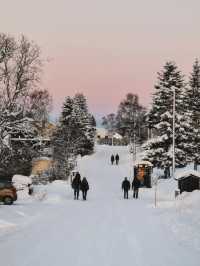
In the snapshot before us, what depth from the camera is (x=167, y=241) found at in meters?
16.1

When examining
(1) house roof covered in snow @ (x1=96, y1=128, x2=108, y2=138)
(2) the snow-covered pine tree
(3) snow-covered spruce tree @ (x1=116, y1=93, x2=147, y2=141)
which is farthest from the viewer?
(1) house roof covered in snow @ (x1=96, y1=128, x2=108, y2=138)

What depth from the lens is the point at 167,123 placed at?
50.0 metres

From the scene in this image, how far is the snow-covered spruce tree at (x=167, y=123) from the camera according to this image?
4953cm

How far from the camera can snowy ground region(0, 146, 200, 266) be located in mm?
13008

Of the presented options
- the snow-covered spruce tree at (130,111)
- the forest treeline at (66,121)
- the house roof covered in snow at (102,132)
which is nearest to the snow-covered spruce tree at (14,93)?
the forest treeline at (66,121)

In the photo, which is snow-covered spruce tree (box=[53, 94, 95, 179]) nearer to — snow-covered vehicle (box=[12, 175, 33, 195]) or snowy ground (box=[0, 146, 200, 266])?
snow-covered vehicle (box=[12, 175, 33, 195])

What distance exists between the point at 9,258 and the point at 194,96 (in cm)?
5368

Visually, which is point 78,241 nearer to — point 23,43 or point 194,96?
point 23,43

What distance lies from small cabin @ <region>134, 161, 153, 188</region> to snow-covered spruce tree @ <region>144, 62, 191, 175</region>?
4.85 m

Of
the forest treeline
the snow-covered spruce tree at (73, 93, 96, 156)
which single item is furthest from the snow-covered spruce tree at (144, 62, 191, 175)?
the snow-covered spruce tree at (73, 93, 96, 156)

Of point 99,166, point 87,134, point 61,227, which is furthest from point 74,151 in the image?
point 61,227

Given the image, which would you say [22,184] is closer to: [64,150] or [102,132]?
[64,150]

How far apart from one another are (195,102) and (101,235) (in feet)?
157

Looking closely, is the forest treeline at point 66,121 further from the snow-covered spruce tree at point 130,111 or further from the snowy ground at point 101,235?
the snow-covered spruce tree at point 130,111
